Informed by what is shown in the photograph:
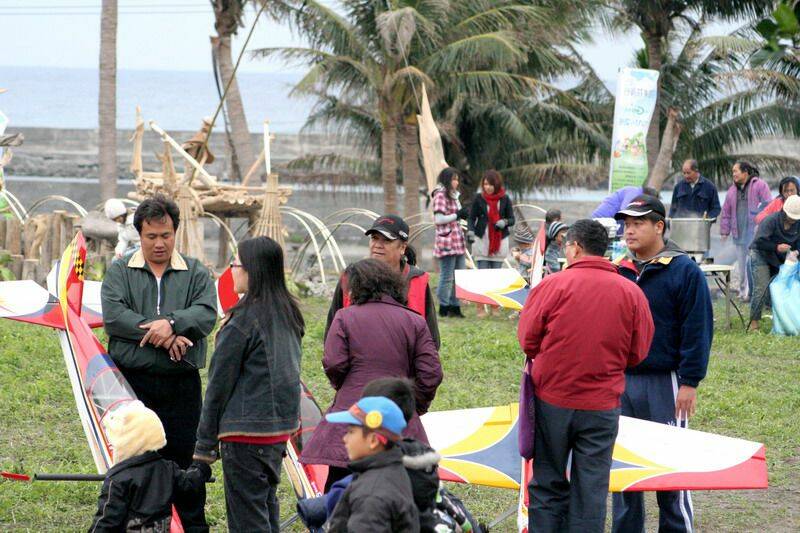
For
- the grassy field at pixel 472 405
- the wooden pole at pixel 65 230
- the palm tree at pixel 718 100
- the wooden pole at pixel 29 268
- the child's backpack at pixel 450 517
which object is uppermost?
the palm tree at pixel 718 100

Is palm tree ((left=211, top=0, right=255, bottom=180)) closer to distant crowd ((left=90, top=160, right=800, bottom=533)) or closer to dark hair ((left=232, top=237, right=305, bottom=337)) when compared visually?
distant crowd ((left=90, top=160, right=800, bottom=533))

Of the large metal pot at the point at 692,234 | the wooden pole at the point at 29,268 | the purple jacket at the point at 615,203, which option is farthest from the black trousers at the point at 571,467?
the wooden pole at the point at 29,268


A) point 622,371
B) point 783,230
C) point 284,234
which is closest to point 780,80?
point 783,230

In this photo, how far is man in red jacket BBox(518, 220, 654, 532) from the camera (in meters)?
4.80

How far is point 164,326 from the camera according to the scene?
532 centimetres

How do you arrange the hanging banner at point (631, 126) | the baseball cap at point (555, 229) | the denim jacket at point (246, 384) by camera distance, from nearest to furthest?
the denim jacket at point (246, 384) < the baseball cap at point (555, 229) < the hanging banner at point (631, 126)

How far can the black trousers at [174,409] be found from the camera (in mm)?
5473

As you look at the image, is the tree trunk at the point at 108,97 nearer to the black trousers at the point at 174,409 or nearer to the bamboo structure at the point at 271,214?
the bamboo structure at the point at 271,214

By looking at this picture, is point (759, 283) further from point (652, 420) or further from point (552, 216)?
point (652, 420)

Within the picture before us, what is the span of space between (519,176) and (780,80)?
6.22 m

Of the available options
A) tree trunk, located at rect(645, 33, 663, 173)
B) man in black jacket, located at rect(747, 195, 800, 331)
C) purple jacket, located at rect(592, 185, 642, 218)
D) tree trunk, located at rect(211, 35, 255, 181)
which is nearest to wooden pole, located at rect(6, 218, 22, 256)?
tree trunk, located at rect(211, 35, 255, 181)

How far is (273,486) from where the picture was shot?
4.91 m

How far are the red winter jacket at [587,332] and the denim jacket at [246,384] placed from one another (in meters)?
1.10

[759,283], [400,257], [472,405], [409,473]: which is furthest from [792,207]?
[409,473]
